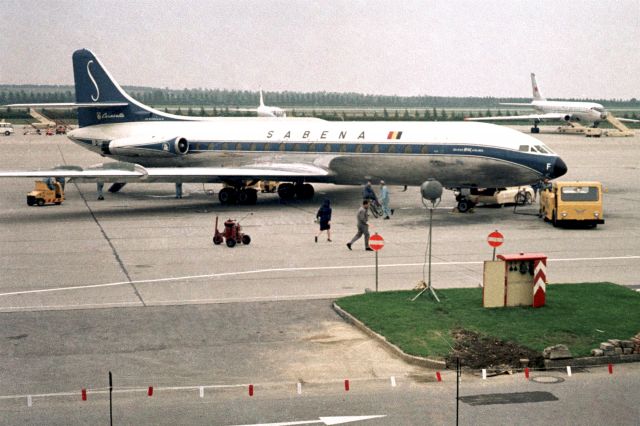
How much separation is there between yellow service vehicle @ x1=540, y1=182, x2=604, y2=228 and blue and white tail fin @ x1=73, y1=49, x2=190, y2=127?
842 inches

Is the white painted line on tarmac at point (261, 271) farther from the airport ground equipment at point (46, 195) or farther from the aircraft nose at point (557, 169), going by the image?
the airport ground equipment at point (46, 195)

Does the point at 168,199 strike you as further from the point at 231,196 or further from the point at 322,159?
the point at 322,159

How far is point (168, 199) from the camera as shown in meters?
44.5

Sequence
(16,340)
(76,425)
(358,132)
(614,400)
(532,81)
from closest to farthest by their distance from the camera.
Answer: (76,425) → (614,400) → (16,340) → (358,132) → (532,81)

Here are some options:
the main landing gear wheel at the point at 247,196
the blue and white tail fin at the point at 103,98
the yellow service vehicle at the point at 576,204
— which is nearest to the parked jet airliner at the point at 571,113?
the blue and white tail fin at the point at 103,98

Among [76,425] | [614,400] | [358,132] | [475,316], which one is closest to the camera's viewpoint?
[76,425]

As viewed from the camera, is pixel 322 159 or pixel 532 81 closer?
pixel 322 159

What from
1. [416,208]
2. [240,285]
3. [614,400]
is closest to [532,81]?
[416,208]

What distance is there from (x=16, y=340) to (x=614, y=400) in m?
11.9

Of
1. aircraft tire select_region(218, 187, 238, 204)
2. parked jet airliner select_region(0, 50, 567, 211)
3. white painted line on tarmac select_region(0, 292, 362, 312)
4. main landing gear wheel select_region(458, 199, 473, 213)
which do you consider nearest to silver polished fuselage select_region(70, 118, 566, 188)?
parked jet airliner select_region(0, 50, 567, 211)

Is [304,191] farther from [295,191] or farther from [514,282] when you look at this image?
[514,282]

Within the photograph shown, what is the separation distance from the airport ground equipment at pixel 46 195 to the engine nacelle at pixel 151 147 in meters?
4.36

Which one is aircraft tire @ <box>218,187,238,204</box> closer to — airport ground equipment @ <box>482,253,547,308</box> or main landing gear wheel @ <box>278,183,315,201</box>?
main landing gear wheel @ <box>278,183,315,201</box>

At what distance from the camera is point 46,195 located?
41.9 m
